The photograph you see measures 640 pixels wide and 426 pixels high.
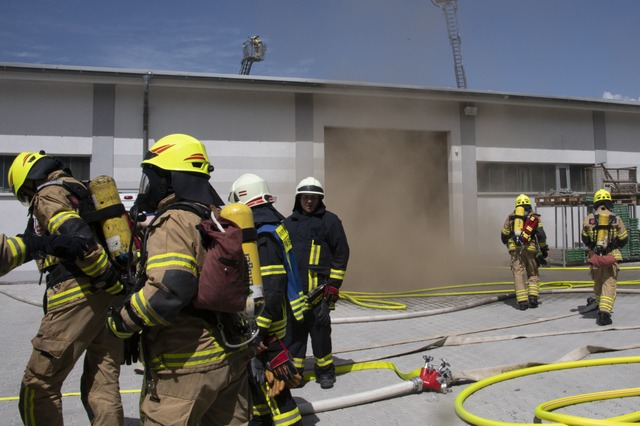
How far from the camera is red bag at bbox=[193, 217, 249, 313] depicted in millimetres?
2014

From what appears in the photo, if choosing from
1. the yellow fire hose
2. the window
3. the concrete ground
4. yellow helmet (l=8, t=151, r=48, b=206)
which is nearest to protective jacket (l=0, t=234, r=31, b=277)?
yellow helmet (l=8, t=151, r=48, b=206)

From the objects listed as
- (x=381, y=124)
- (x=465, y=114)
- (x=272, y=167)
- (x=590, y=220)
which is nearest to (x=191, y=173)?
(x=590, y=220)

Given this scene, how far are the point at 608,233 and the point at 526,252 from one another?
149 cm

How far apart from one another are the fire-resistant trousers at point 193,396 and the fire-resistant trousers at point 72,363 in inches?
38.1

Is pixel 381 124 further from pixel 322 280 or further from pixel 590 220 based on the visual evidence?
pixel 322 280

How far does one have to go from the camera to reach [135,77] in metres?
12.6

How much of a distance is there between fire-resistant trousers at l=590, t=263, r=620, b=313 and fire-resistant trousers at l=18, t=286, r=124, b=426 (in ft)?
20.4

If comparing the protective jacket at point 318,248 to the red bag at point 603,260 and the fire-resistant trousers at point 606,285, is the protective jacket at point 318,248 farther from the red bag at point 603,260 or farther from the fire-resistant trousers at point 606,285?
the fire-resistant trousers at point 606,285

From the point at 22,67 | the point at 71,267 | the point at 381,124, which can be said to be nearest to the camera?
the point at 71,267

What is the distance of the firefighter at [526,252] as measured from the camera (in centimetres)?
800

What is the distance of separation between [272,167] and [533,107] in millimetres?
8833

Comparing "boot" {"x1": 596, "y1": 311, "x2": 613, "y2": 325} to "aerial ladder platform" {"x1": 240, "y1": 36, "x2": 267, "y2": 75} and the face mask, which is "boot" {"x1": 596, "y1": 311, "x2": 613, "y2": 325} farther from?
"aerial ladder platform" {"x1": 240, "y1": 36, "x2": 267, "y2": 75}

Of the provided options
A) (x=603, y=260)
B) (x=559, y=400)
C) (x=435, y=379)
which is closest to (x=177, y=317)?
(x=435, y=379)

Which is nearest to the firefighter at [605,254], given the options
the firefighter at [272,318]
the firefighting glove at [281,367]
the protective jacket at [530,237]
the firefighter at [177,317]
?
the protective jacket at [530,237]
